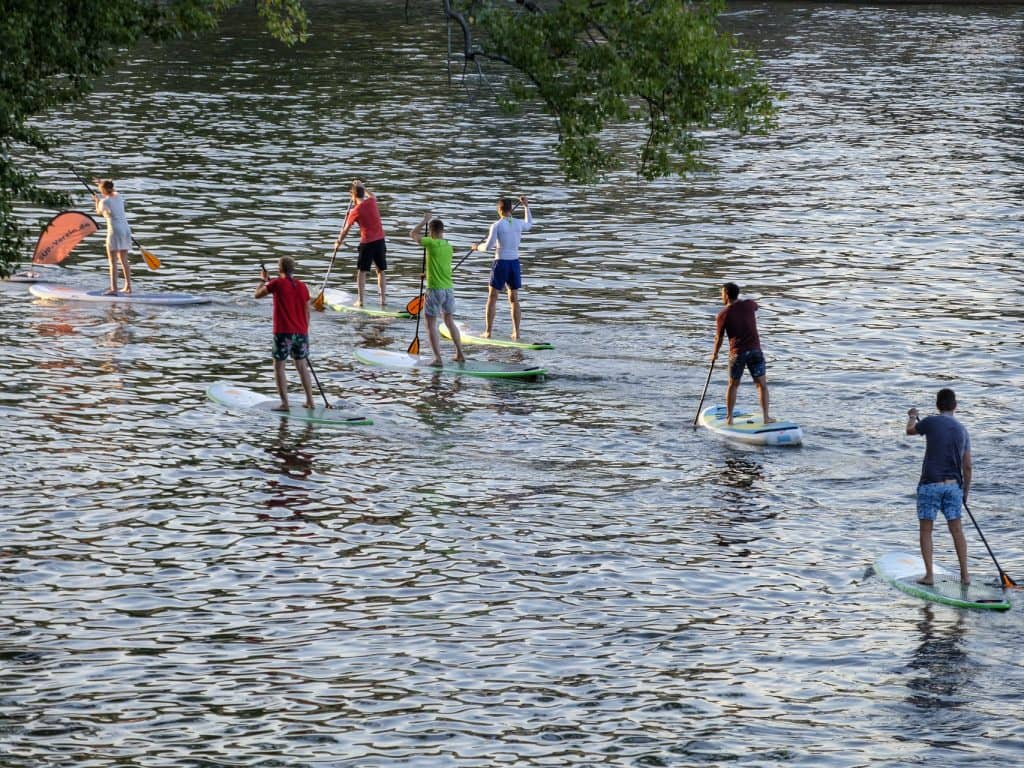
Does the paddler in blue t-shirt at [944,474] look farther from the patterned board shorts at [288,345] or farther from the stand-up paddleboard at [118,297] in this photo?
the stand-up paddleboard at [118,297]

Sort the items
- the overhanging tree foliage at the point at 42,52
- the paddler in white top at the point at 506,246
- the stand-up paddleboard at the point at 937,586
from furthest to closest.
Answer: the paddler in white top at the point at 506,246, the stand-up paddleboard at the point at 937,586, the overhanging tree foliage at the point at 42,52

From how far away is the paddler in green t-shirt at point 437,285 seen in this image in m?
23.8

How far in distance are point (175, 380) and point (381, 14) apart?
61.1m

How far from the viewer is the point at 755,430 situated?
806 inches

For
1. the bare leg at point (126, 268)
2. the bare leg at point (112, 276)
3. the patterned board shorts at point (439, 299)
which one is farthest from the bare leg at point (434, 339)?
the bare leg at point (112, 276)

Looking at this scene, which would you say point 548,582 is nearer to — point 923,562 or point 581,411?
point 923,562

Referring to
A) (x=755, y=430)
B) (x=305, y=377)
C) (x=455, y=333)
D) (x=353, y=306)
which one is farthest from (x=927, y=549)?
(x=353, y=306)

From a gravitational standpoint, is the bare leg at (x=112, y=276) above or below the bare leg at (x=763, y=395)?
above

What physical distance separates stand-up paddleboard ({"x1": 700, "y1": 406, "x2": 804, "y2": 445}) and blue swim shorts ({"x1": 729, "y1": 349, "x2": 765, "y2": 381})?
58 centimetres

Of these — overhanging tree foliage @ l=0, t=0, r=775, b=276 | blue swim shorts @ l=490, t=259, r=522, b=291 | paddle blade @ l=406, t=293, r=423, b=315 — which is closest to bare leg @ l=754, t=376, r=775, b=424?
overhanging tree foliage @ l=0, t=0, r=775, b=276

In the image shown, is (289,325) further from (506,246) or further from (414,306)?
(414,306)

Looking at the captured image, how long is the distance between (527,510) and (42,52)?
7.39 m

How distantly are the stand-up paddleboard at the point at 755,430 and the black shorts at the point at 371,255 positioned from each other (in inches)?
328

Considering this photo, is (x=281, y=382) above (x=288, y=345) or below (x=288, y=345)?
below
